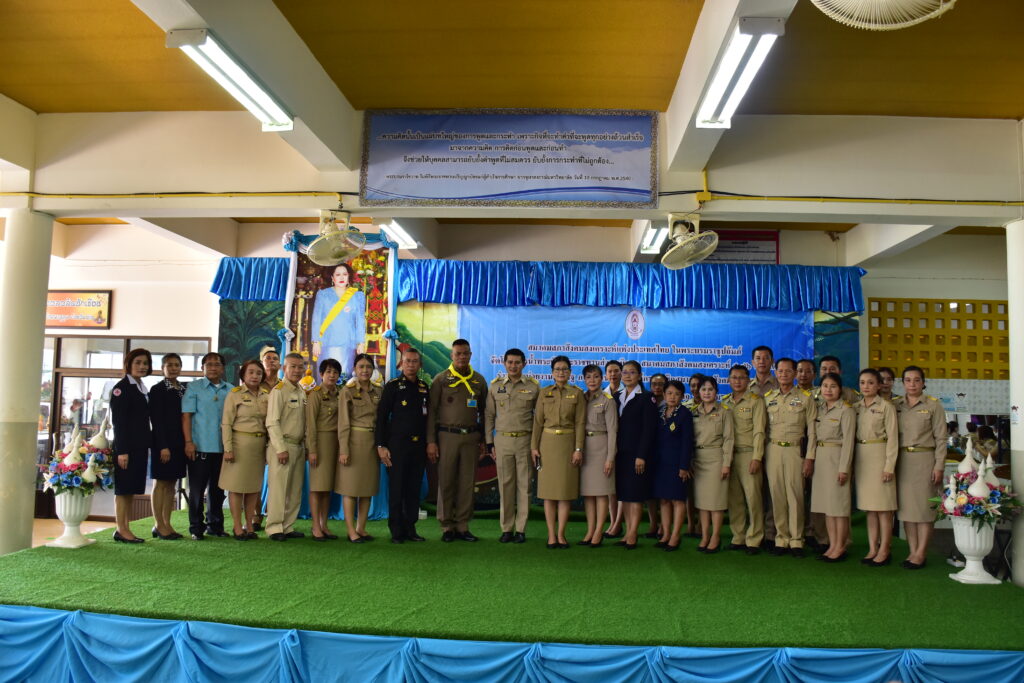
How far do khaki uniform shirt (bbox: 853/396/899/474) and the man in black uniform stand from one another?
128 inches

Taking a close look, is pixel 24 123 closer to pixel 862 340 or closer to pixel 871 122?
Answer: pixel 871 122

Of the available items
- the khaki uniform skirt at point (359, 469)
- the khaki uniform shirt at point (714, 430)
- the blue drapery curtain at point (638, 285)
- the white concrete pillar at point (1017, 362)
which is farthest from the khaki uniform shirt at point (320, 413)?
the white concrete pillar at point (1017, 362)

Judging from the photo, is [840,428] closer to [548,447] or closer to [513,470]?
[548,447]

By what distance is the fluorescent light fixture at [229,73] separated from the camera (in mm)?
3477

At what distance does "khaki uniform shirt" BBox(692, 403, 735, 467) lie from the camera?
541cm

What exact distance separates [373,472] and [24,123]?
380 centimetres

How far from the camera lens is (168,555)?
16.3ft

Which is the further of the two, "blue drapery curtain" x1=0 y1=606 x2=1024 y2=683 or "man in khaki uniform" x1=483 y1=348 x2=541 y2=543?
"man in khaki uniform" x1=483 y1=348 x2=541 y2=543

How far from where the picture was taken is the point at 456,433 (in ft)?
18.5

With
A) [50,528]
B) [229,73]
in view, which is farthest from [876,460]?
[50,528]

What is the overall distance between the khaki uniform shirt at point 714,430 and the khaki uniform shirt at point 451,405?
173 centimetres

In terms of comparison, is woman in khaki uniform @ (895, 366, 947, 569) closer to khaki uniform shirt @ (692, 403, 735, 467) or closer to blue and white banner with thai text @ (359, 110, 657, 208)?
khaki uniform shirt @ (692, 403, 735, 467)

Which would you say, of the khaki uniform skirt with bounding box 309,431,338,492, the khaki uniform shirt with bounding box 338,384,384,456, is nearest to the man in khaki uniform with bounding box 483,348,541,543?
the khaki uniform shirt with bounding box 338,384,384,456

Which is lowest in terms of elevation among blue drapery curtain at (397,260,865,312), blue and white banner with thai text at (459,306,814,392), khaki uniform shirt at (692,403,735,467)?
khaki uniform shirt at (692,403,735,467)
